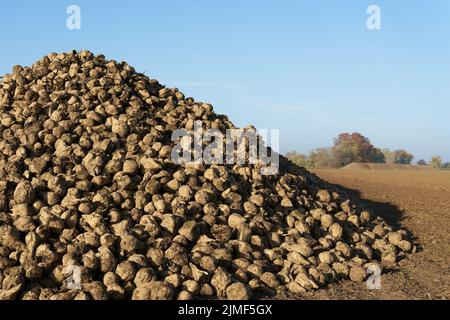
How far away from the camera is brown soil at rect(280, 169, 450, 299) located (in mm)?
5586

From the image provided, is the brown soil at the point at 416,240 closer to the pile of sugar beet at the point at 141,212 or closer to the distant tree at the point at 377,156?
the pile of sugar beet at the point at 141,212

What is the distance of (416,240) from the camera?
8.18 m

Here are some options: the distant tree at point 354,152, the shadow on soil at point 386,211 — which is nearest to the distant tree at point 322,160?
the distant tree at point 354,152

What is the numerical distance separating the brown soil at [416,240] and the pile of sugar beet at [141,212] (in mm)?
283

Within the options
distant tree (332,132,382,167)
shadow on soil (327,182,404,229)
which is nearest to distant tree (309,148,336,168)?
distant tree (332,132,382,167)

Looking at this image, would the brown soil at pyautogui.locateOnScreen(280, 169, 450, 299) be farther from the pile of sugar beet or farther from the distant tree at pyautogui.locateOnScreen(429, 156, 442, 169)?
the distant tree at pyautogui.locateOnScreen(429, 156, 442, 169)

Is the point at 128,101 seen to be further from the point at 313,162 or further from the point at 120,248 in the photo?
the point at 313,162

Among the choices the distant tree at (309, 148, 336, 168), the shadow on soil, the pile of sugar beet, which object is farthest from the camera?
the distant tree at (309, 148, 336, 168)

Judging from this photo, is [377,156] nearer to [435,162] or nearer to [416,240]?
[435,162]

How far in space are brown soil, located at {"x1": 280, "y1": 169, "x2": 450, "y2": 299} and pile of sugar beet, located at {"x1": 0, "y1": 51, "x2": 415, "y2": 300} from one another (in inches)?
11.1

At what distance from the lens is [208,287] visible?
5121 millimetres

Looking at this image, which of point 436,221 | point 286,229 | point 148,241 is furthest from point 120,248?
point 436,221

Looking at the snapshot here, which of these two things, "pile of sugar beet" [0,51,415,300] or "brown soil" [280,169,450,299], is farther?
"brown soil" [280,169,450,299]
